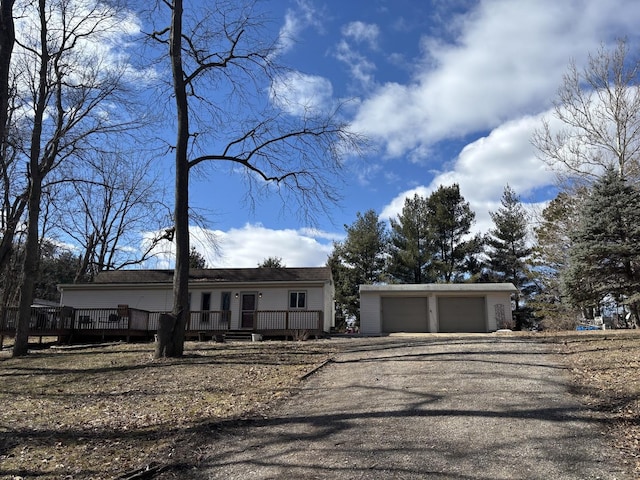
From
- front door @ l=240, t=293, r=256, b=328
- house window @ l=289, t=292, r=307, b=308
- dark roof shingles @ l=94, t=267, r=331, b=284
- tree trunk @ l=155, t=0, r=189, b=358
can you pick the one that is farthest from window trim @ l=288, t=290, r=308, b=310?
tree trunk @ l=155, t=0, r=189, b=358

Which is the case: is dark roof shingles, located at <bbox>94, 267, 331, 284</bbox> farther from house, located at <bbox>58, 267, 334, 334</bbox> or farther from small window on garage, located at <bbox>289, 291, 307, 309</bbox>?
small window on garage, located at <bbox>289, 291, 307, 309</bbox>

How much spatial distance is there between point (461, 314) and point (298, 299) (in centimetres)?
863

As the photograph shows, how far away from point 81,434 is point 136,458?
136 centimetres

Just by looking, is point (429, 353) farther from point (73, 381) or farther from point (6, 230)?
point (6, 230)

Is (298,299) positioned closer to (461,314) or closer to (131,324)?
(131,324)

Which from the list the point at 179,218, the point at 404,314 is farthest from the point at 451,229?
the point at 179,218

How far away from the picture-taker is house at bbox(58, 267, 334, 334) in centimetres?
2091

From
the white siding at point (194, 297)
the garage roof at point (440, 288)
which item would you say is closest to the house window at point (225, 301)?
the white siding at point (194, 297)

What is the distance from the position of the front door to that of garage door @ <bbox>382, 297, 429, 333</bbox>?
695cm

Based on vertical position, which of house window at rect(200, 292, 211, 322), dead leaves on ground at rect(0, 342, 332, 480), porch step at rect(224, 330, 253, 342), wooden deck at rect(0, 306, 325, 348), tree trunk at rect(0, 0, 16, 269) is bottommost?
dead leaves on ground at rect(0, 342, 332, 480)

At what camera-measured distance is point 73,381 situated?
9633 mm

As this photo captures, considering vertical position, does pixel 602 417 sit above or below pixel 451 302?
below

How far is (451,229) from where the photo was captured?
39625mm

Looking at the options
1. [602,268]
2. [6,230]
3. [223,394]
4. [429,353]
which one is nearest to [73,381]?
[223,394]
